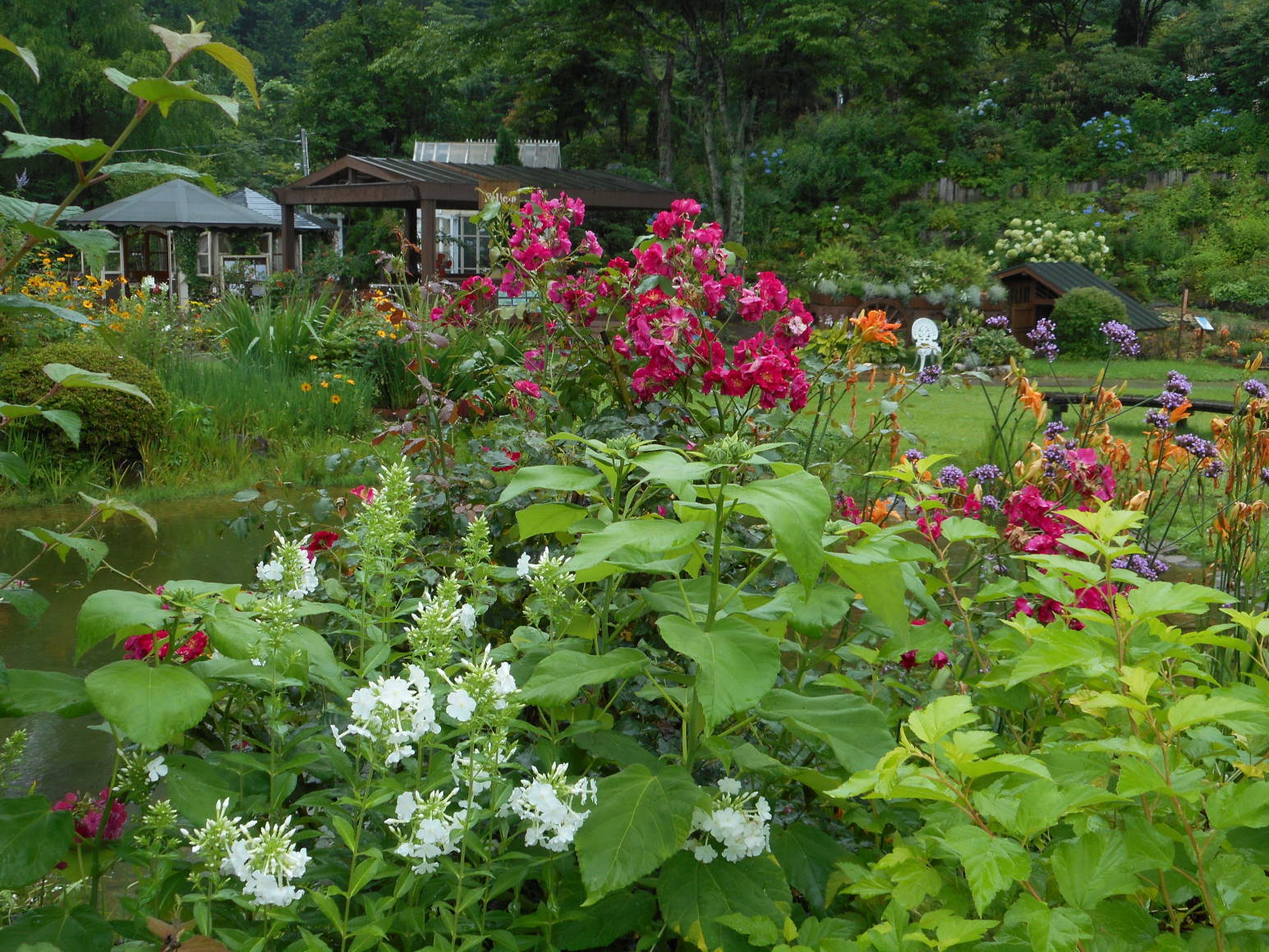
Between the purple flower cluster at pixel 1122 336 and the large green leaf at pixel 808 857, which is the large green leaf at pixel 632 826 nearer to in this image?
the large green leaf at pixel 808 857

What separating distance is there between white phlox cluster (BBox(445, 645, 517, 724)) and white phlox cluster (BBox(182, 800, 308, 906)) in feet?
0.55

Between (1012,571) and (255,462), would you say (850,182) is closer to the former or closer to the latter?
Result: (255,462)

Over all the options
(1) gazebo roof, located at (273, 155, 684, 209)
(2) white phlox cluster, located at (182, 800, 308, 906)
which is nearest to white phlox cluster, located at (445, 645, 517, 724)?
(2) white phlox cluster, located at (182, 800, 308, 906)

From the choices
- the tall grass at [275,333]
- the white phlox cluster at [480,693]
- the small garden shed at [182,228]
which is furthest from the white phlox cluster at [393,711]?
the small garden shed at [182,228]

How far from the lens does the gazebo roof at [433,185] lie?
1309 cm

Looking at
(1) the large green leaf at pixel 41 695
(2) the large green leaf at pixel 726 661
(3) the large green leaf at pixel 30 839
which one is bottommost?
(3) the large green leaf at pixel 30 839

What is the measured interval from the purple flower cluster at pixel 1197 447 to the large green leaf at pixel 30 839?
2.35m

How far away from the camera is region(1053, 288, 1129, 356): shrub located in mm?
12930

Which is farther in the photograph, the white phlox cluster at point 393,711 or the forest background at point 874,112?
the forest background at point 874,112

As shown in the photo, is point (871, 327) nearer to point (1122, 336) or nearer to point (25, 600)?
point (1122, 336)

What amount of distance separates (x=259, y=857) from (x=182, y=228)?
706 inches

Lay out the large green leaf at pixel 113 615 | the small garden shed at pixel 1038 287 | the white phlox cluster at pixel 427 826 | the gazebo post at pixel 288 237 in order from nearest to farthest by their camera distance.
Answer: the white phlox cluster at pixel 427 826 → the large green leaf at pixel 113 615 → the small garden shed at pixel 1038 287 → the gazebo post at pixel 288 237

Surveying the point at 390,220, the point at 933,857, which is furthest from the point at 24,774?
the point at 390,220

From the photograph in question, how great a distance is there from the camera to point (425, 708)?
1006mm
